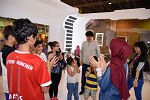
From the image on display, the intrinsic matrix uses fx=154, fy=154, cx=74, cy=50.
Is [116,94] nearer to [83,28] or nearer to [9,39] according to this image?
[9,39]

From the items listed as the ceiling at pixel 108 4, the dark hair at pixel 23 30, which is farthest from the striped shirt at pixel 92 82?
the ceiling at pixel 108 4

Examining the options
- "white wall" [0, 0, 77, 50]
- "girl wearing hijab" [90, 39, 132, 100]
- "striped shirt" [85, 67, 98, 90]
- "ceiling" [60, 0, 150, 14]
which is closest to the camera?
"girl wearing hijab" [90, 39, 132, 100]

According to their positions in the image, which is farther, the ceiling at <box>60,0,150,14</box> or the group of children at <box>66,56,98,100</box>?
the ceiling at <box>60,0,150,14</box>

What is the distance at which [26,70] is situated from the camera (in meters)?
1.18

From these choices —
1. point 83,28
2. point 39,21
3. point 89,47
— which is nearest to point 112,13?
point 83,28

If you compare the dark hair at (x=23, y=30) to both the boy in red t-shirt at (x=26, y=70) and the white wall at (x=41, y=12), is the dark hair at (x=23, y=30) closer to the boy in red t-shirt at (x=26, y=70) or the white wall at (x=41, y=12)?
the boy in red t-shirt at (x=26, y=70)

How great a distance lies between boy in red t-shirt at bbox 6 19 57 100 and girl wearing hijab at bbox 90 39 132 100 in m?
0.61

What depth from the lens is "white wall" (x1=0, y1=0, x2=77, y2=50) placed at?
5.38m

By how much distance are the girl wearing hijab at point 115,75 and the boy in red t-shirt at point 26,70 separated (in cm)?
61

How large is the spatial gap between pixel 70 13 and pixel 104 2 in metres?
2.08

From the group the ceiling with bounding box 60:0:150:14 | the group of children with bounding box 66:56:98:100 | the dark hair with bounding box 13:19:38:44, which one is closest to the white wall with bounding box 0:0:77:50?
the ceiling with bounding box 60:0:150:14

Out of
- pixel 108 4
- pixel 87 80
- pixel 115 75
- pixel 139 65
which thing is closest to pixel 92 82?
pixel 87 80

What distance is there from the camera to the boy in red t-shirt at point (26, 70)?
1173 mm

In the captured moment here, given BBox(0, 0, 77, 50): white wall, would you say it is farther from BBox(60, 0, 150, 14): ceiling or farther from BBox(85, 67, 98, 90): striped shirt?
BBox(85, 67, 98, 90): striped shirt
